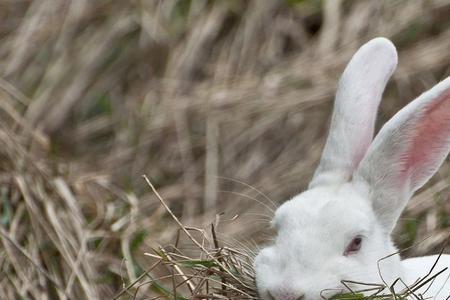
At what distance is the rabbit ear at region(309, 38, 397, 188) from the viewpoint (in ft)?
15.1

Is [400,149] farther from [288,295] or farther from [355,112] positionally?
[288,295]

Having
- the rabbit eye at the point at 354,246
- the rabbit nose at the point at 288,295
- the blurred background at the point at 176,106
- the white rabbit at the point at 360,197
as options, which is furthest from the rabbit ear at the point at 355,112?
the blurred background at the point at 176,106

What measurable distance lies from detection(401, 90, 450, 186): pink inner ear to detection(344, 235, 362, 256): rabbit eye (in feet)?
1.12

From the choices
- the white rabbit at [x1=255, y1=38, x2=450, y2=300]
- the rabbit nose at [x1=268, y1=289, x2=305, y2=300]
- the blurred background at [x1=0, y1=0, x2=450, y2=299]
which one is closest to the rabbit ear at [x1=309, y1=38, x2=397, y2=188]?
the white rabbit at [x1=255, y1=38, x2=450, y2=300]

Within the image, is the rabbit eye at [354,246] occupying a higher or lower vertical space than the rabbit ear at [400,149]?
lower

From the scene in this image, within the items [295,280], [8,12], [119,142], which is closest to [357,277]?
[295,280]

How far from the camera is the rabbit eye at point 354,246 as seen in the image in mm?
4258

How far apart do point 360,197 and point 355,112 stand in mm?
375

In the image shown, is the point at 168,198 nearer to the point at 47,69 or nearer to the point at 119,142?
the point at 119,142

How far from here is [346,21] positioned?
7.48 meters

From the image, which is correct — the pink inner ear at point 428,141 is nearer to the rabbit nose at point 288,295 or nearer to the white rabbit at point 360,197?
the white rabbit at point 360,197

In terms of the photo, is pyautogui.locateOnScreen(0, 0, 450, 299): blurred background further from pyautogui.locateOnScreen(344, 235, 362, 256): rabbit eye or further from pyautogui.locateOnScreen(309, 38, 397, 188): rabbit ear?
pyautogui.locateOnScreen(344, 235, 362, 256): rabbit eye

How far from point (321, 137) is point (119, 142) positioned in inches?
44.8

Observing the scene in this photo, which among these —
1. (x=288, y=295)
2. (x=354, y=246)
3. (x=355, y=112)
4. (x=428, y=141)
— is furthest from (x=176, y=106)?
(x=288, y=295)
